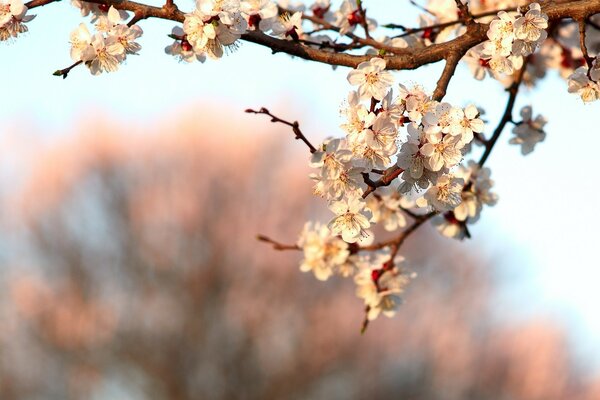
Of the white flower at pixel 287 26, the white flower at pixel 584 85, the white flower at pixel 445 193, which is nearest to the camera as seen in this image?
the white flower at pixel 445 193

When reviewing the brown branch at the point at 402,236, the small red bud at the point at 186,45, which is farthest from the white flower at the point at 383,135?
the brown branch at the point at 402,236

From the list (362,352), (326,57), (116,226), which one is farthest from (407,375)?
(326,57)

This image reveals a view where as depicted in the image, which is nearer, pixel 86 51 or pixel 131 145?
pixel 86 51

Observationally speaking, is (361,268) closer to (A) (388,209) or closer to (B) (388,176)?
(A) (388,209)

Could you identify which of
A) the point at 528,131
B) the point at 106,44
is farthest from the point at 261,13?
the point at 528,131

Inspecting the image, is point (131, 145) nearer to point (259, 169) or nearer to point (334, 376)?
point (259, 169)

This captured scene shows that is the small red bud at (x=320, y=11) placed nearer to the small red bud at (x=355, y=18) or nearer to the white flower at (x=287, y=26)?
the small red bud at (x=355, y=18)

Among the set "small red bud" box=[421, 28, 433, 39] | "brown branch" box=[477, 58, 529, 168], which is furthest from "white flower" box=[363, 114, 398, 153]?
"small red bud" box=[421, 28, 433, 39]
